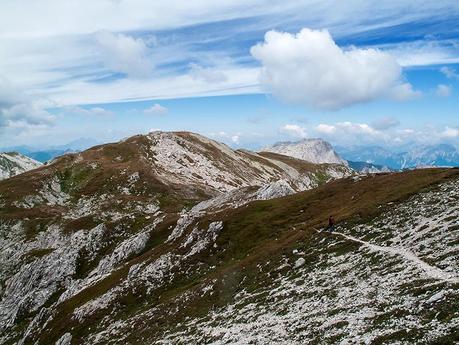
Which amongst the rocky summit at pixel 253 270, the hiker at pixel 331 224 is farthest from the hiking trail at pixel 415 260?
the hiker at pixel 331 224

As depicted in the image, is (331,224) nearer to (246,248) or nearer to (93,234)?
(246,248)

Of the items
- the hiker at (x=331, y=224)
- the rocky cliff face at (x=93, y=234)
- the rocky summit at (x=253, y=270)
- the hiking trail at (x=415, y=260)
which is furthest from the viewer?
the rocky cliff face at (x=93, y=234)

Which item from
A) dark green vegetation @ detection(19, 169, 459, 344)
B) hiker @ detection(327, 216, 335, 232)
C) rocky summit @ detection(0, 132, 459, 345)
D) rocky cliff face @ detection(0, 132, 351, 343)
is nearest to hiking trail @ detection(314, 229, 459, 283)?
rocky summit @ detection(0, 132, 459, 345)

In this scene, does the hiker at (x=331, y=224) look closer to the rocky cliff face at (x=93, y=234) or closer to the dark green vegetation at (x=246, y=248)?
the dark green vegetation at (x=246, y=248)

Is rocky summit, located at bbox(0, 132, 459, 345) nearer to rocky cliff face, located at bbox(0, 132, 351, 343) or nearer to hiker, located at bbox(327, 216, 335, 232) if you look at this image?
rocky cliff face, located at bbox(0, 132, 351, 343)

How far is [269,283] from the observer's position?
49562mm

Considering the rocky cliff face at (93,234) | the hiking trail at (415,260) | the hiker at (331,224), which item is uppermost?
the hiking trail at (415,260)

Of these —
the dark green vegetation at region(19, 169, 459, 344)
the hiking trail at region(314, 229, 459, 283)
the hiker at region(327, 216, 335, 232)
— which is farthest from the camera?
the hiker at region(327, 216, 335, 232)

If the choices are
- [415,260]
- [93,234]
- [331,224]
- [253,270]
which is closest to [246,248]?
[253,270]

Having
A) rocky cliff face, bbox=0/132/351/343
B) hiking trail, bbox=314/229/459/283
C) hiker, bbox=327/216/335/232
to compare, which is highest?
hiking trail, bbox=314/229/459/283

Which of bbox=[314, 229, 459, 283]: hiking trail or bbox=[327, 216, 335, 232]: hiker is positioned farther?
bbox=[327, 216, 335, 232]: hiker

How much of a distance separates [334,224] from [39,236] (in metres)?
85.8

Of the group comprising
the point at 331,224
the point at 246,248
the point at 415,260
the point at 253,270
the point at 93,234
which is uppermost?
the point at 415,260

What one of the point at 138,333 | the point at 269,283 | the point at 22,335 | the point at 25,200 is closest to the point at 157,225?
the point at 22,335
